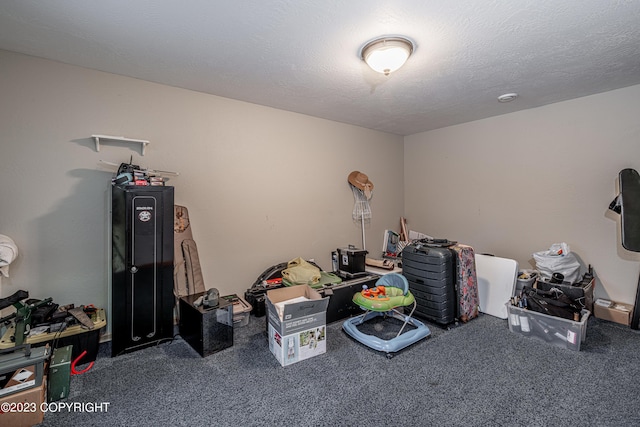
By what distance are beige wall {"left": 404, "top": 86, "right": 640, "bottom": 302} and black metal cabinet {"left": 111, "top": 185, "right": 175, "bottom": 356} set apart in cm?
402

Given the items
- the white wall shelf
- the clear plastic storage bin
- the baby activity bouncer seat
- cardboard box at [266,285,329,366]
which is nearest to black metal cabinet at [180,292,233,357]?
cardboard box at [266,285,329,366]

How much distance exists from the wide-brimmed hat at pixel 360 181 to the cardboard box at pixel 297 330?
237 centimetres

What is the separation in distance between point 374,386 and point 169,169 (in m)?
2.75

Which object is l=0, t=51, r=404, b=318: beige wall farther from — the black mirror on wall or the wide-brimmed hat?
the black mirror on wall

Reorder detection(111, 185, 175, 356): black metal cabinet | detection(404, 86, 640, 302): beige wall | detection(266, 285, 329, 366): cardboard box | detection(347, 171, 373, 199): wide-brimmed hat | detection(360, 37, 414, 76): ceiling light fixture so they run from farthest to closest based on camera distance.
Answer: detection(347, 171, 373, 199): wide-brimmed hat → detection(404, 86, 640, 302): beige wall → detection(111, 185, 175, 356): black metal cabinet → detection(266, 285, 329, 366): cardboard box → detection(360, 37, 414, 76): ceiling light fixture

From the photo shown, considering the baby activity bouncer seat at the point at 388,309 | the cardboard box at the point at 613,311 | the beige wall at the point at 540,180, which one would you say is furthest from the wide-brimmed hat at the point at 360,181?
the cardboard box at the point at 613,311

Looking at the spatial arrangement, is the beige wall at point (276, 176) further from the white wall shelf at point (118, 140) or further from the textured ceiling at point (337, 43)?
the textured ceiling at point (337, 43)

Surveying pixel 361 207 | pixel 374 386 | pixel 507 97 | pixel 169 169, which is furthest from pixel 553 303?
pixel 169 169

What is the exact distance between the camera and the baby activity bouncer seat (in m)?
2.47

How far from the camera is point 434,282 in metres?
2.99

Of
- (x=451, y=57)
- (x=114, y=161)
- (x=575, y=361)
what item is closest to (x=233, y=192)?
(x=114, y=161)

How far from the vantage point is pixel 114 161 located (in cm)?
271

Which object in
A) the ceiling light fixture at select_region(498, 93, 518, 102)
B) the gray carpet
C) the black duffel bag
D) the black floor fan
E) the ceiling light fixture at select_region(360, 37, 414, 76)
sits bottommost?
the gray carpet

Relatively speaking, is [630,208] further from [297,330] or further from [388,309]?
[297,330]
